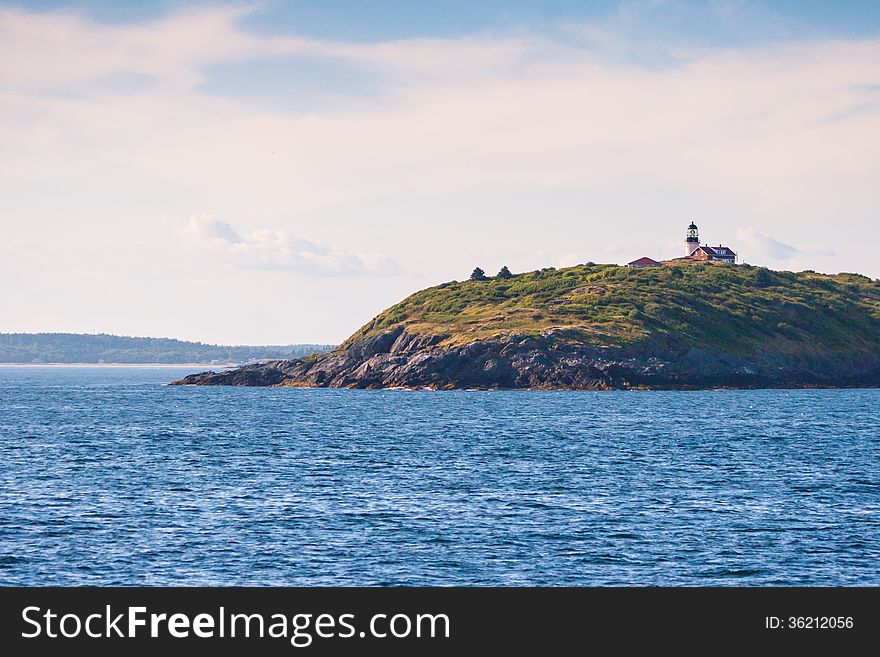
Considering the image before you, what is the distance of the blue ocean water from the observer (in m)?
39.2

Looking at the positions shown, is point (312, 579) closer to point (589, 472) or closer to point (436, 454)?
point (589, 472)

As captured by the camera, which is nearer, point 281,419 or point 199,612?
point 199,612

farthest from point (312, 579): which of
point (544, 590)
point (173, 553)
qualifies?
point (544, 590)

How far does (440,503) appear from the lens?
55.3 metres

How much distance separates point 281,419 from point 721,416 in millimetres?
58876

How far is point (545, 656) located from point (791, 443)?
85.7 meters

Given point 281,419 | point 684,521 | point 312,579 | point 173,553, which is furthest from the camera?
point 281,419

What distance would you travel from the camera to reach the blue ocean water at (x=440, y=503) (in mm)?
39219

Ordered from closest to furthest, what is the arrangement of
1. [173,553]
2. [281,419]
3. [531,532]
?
[173,553], [531,532], [281,419]

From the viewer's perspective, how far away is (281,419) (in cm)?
12712

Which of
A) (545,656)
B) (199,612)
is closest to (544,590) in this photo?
(545,656)

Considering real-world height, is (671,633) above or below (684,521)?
above

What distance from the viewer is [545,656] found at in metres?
13.6

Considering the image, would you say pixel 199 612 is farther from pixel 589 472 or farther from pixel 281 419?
pixel 281 419
